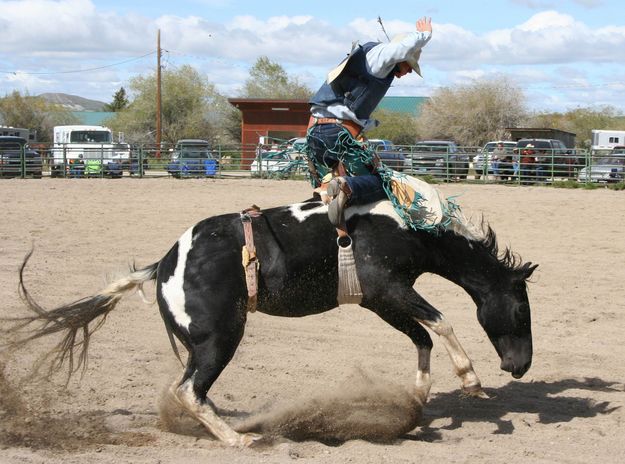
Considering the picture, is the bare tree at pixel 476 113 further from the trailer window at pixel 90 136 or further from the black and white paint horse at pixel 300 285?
the black and white paint horse at pixel 300 285

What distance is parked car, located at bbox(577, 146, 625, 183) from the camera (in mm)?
21750

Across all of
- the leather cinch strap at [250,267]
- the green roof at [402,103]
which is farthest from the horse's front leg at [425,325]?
the green roof at [402,103]

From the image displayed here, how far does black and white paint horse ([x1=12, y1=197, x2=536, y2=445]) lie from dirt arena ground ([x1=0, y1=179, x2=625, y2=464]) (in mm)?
303

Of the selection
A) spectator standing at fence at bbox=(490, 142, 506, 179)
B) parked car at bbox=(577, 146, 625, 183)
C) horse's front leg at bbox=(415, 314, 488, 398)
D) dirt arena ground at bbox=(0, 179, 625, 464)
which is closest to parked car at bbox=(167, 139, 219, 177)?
spectator standing at fence at bbox=(490, 142, 506, 179)

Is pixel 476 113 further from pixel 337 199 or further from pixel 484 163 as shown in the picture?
pixel 337 199

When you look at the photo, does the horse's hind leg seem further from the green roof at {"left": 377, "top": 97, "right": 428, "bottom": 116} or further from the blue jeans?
the green roof at {"left": 377, "top": 97, "right": 428, "bottom": 116}

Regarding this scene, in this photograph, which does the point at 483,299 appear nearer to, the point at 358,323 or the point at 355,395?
the point at 355,395

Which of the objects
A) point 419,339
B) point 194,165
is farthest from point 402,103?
point 419,339

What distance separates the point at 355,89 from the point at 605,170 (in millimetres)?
19159

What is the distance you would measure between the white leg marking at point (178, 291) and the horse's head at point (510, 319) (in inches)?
70.2

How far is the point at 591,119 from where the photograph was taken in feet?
205

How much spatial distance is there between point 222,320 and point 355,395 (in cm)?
103

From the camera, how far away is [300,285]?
16.3 feet

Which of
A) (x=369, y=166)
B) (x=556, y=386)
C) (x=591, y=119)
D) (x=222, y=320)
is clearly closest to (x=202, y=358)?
(x=222, y=320)
